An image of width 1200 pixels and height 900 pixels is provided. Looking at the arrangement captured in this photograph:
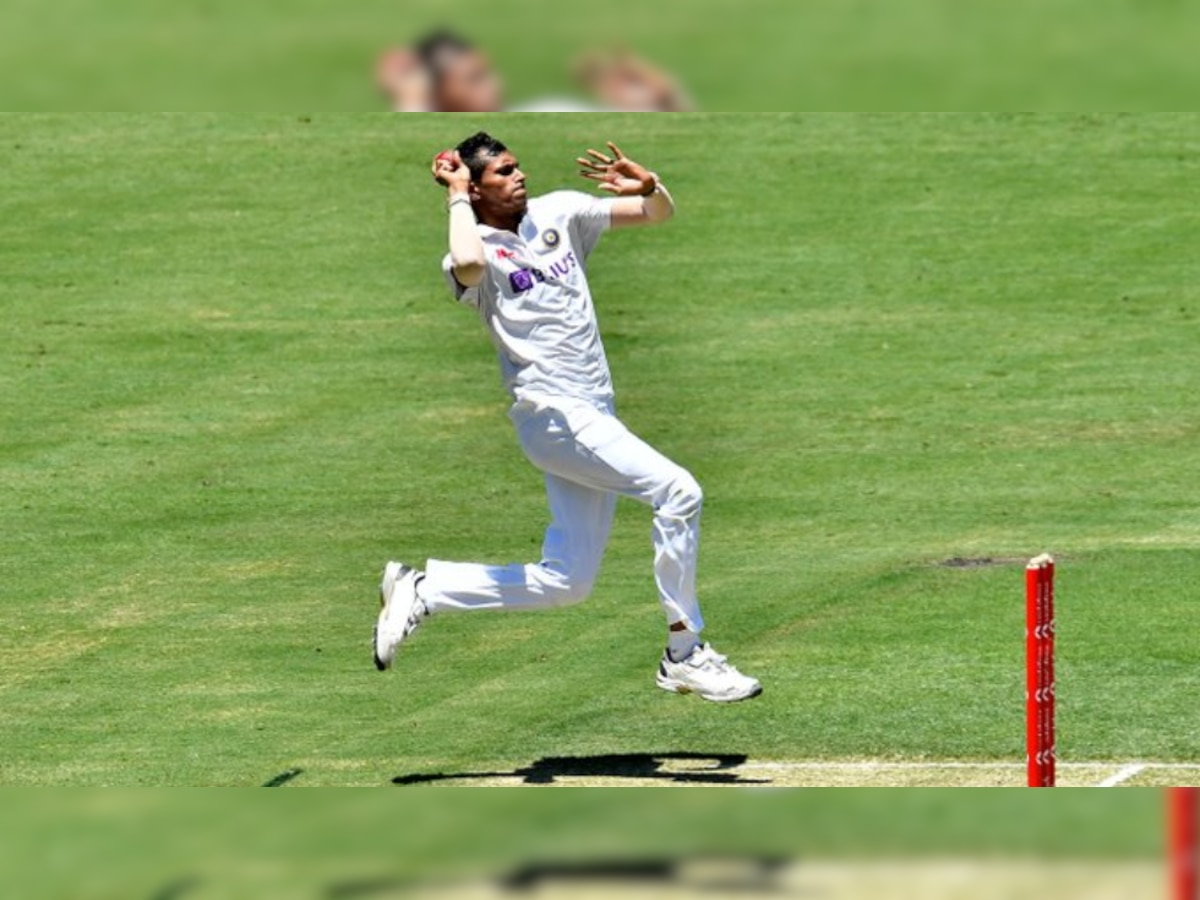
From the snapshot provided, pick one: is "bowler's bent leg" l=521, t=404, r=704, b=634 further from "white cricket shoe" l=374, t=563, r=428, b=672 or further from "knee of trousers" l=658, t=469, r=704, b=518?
"white cricket shoe" l=374, t=563, r=428, b=672

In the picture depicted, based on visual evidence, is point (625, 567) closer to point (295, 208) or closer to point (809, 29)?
point (295, 208)

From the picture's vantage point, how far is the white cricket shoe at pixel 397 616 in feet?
35.7

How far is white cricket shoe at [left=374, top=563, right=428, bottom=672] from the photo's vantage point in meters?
10.9

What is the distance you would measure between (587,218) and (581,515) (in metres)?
1.30

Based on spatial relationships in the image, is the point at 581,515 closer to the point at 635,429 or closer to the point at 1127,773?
the point at 1127,773

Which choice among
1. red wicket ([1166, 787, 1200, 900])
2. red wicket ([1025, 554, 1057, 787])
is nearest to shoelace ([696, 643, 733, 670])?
red wicket ([1025, 554, 1057, 787])

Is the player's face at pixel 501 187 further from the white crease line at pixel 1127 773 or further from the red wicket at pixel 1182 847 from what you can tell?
the red wicket at pixel 1182 847

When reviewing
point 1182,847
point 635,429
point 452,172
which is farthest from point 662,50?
point 635,429

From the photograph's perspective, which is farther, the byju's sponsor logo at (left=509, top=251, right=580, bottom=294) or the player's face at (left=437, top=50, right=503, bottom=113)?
the byju's sponsor logo at (left=509, top=251, right=580, bottom=294)

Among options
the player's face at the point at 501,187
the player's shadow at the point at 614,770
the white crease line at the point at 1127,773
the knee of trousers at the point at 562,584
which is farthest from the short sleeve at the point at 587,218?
the white crease line at the point at 1127,773

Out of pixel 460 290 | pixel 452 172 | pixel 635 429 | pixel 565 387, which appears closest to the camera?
pixel 452 172

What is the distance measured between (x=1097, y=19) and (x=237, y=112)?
703 mm

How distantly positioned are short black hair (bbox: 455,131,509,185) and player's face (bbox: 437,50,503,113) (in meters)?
7.97

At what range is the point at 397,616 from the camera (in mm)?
10883
